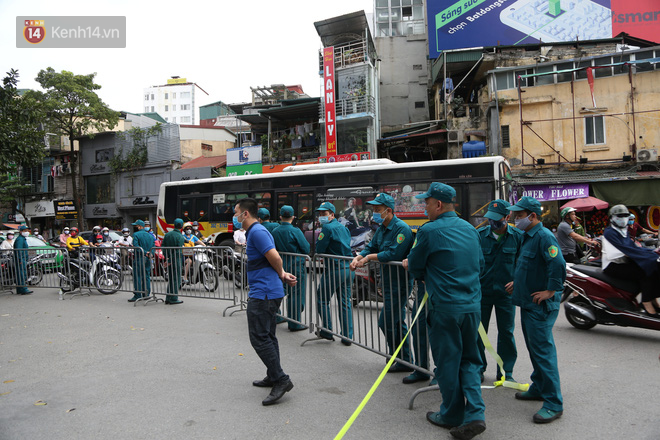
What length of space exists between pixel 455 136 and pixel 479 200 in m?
10.8

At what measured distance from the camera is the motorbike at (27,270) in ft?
35.6

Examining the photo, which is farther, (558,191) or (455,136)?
(455,136)

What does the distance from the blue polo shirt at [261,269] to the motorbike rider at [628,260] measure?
4.55 m

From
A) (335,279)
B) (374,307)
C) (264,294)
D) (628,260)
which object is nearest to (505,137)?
(628,260)

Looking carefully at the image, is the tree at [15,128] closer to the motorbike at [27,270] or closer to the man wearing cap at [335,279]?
the motorbike at [27,270]

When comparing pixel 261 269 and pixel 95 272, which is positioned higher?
pixel 261 269

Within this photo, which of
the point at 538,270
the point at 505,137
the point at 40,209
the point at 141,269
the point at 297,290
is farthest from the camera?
the point at 40,209

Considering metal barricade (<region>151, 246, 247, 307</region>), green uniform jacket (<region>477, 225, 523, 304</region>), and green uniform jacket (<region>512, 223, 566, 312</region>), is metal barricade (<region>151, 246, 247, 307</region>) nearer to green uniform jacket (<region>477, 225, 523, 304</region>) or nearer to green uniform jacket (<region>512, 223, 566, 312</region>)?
green uniform jacket (<region>477, 225, 523, 304</region>)

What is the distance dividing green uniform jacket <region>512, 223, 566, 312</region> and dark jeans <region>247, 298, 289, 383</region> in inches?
88.5

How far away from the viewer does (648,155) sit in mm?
17500

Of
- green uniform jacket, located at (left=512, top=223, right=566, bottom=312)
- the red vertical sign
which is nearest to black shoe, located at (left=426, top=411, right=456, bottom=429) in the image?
green uniform jacket, located at (left=512, top=223, right=566, bottom=312)

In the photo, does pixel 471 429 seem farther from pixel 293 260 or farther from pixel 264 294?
pixel 293 260

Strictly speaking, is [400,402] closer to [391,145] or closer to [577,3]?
[391,145]

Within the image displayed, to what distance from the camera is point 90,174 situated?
33.8 meters
